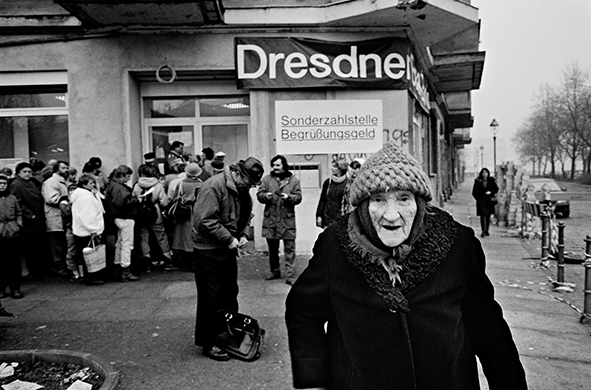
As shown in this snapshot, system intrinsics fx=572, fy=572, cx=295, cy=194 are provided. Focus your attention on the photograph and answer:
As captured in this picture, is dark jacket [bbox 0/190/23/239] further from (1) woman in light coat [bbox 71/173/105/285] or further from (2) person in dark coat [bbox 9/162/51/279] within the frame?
(1) woman in light coat [bbox 71/173/105/285]

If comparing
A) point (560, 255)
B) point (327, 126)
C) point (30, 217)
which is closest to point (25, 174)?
point (30, 217)

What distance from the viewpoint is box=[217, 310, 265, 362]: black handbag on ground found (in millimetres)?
5395

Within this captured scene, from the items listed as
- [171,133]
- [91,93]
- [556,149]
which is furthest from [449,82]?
[556,149]

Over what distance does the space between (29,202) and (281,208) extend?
3843 millimetres

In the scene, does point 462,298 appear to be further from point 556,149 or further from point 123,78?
point 556,149

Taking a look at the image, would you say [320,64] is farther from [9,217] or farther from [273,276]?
[9,217]

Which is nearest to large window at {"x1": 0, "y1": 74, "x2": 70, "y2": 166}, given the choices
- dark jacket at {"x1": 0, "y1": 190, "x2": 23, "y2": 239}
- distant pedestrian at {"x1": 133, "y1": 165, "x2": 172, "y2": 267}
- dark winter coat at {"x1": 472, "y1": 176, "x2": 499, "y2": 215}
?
distant pedestrian at {"x1": 133, "y1": 165, "x2": 172, "y2": 267}

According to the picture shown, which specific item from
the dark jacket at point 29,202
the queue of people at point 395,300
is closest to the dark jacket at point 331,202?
the dark jacket at point 29,202

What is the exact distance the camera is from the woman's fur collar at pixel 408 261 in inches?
89.5

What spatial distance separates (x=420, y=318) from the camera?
7.37 feet

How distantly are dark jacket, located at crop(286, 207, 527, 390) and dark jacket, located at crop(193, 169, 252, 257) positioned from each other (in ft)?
9.64

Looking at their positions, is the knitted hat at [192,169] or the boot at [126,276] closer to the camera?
the knitted hat at [192,169]

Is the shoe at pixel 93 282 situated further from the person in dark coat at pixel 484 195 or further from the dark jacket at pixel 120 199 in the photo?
the person in dark coat at pixel 484 195

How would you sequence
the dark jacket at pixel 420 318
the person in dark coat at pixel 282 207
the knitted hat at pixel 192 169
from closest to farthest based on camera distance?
the dark jacket at pixel 420 318 → the person in dark coat at pixel 282 207 → the knitted hat at pixel 192 169
